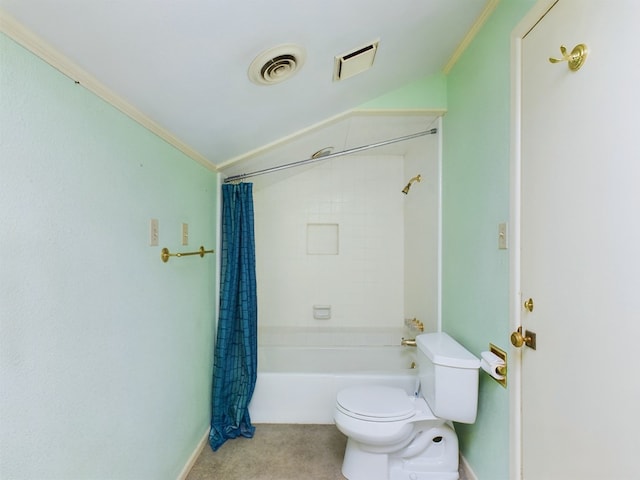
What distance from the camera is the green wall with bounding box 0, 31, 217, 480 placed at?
72 cm

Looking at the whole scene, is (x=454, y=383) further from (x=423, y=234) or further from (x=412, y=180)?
(x=412, y=180)

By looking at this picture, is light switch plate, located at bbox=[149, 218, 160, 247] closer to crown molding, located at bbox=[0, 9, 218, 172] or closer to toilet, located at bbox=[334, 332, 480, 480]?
crown molding, located at bbox=[0, 9, 218, 172]

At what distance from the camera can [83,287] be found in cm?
92

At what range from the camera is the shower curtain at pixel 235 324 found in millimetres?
1923

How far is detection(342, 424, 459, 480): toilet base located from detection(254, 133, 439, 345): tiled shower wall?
129 centimetres

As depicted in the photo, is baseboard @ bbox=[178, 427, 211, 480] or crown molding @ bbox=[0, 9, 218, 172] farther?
baseboard @ bbox=[178, 427, 211, 480]

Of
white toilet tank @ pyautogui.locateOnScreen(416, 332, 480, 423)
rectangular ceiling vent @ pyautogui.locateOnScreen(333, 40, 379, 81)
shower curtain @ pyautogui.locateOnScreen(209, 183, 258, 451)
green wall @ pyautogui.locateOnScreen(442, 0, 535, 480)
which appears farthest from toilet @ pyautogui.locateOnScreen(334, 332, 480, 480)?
rectangular ceiling vent @ pyautogui.locateOnScreen(333, 40, 379, 81)

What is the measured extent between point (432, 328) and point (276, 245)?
62.9 inches

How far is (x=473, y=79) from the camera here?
4.98ft

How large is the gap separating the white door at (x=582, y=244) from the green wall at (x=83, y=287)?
59.9 inches

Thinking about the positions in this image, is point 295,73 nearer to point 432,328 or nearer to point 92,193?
point 92,193

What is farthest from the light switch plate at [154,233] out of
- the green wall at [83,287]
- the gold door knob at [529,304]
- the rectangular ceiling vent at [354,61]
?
the gold door knob at [529,304]

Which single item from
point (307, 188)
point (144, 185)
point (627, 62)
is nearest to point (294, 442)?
point (144, 185)

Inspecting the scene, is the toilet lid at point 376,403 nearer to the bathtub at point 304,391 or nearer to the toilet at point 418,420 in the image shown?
the toilet at point 418,420
